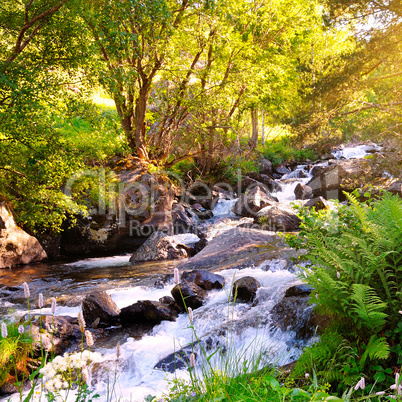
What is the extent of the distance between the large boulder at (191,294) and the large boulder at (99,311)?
47.2 inches

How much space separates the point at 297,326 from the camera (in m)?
4.86

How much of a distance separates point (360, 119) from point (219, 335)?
30.2ft

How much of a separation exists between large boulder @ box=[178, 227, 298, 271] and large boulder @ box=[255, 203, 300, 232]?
5.41ft

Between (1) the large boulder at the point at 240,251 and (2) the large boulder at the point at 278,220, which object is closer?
(1) the large boulder at the point at 240,251

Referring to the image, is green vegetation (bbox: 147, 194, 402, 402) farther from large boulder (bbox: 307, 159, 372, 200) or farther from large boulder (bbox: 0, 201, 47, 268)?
large boulder (bbox: 307, 159, 372, 200)

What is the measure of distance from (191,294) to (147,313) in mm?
912

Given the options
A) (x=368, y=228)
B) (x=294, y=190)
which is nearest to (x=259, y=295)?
(x=368, y=228)

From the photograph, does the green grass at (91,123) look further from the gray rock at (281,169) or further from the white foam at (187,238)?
the gray rock at (281,169)

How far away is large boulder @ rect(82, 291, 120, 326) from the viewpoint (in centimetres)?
659

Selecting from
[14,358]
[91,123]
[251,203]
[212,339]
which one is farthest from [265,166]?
[14,358]

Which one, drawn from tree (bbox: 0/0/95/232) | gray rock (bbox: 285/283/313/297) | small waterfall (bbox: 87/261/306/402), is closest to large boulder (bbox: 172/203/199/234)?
tree (bbox: 0/0/95/232)

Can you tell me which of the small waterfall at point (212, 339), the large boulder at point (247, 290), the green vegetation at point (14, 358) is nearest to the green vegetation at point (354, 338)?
the small waterfall at point (212, 339)

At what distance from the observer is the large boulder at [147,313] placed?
642 cm

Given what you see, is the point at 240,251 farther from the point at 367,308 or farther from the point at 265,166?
the point at 265,166
